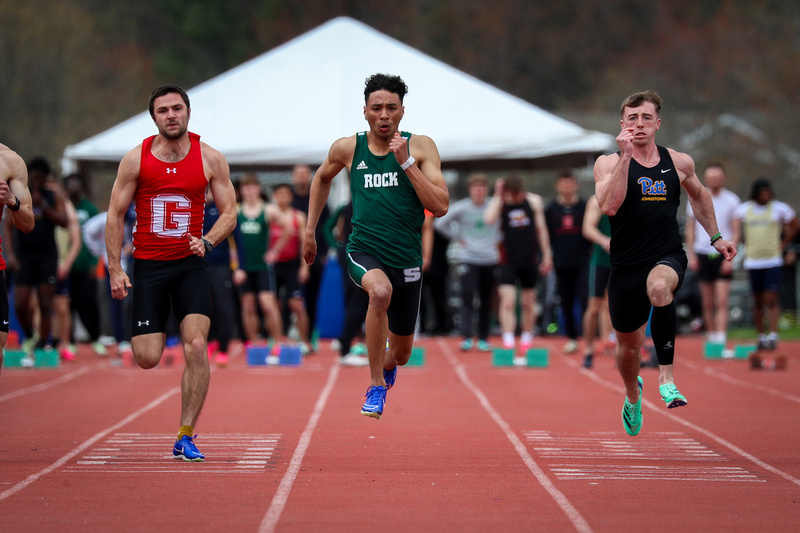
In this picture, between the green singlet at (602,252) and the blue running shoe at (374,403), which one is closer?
the blue running shoe at (374,403)

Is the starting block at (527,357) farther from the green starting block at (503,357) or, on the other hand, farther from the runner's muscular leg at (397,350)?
the runner's muscular leg at (397,350)

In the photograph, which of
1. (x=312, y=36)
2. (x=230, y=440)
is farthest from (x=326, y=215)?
(x=230, y=440)

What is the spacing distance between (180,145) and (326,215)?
734 cm

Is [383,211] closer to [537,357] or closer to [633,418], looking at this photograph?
[633,418]

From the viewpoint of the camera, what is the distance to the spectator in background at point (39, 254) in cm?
1264

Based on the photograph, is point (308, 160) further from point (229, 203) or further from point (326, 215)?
point (229, 203)

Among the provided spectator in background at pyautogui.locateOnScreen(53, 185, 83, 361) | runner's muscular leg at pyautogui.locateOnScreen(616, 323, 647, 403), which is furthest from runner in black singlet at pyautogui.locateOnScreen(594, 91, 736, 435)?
spectator in background at pyautogui.locateOnScreen(53, 185, 83, 361)

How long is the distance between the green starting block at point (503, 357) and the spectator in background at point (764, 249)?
3.49 meters

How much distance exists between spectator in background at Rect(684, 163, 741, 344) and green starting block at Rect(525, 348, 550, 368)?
253cm

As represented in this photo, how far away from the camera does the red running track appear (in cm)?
509

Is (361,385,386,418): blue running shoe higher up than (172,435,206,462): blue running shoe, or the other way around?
(361,385,386,418): blue running shoe

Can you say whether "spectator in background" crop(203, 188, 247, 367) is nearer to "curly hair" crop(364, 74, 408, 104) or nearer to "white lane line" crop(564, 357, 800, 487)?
"white lane line" crop(564, 357, 800, 487)

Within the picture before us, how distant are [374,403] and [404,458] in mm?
383

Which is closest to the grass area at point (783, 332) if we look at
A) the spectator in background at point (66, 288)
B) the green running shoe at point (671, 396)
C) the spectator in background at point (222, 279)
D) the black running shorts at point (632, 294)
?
the spectator in background at point (222, 279)
